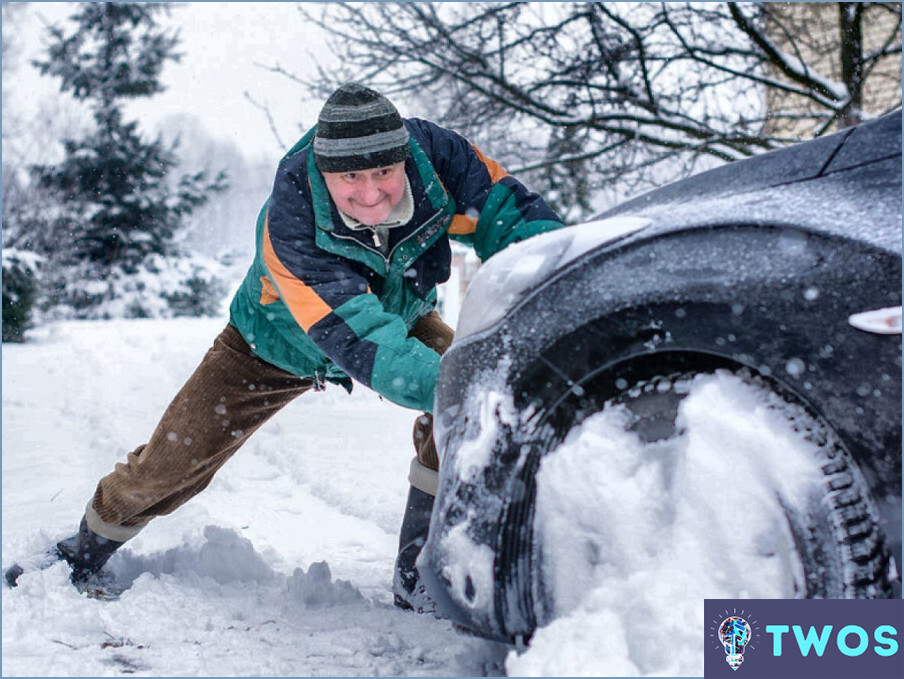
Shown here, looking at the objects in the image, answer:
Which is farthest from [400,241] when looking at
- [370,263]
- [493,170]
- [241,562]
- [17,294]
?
[17,294]

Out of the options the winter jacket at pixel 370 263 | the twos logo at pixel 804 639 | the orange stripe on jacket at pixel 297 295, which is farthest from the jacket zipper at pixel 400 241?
the twos logo at pixel 804 639

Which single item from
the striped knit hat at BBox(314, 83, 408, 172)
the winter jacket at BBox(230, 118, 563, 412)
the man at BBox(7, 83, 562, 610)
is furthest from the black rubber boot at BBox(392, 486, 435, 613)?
the striped knit hat at BBox(314, 83, 408, 172)

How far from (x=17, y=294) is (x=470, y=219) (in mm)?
11705

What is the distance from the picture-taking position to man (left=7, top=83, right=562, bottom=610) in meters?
2.25

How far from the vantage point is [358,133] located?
233 centimetres

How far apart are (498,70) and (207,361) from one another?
13.4 ft

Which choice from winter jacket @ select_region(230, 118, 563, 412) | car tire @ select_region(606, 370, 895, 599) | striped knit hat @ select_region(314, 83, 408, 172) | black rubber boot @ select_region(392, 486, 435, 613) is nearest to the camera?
car tire @ select_region(606, 370, 895, 599)

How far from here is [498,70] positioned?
20.1 ft

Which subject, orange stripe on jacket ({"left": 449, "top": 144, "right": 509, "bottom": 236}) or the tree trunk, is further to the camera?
the tree trunk

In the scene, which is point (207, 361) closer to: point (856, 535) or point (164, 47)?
point (856, 535)

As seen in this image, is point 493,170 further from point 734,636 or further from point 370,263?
point 734,636

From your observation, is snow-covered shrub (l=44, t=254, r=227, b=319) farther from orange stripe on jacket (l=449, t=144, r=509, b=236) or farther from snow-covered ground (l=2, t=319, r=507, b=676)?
orange stripe on jacket (l=449, t=144, r=509, b=236)

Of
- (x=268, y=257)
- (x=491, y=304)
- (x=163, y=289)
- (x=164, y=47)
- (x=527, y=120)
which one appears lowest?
(x=491, y=304)

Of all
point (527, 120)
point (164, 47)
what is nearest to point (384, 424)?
point (527, 120)
